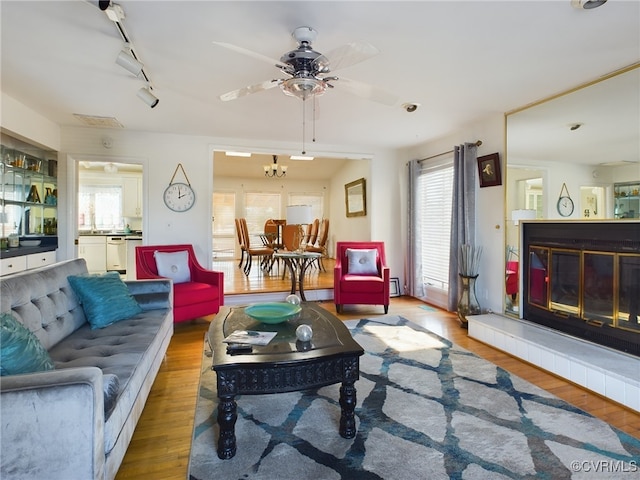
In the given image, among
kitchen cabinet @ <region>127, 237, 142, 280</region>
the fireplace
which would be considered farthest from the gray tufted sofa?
kitchen cabinet @ <region>127, 237, 142, 280</region>

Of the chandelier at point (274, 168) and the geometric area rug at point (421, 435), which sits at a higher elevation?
the chandelier at point (274, 168)

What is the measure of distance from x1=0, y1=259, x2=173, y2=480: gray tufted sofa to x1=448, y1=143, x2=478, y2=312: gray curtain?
3.61 m

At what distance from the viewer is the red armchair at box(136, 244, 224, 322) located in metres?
3.78

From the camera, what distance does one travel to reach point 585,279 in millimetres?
3113

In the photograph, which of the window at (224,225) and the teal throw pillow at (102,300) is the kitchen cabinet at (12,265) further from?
the window at (224,225)

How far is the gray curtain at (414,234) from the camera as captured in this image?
5516 mm

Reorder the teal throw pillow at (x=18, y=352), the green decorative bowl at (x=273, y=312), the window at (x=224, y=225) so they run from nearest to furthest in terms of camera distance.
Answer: the teal throw pillow at (x=18, y=352), the green decorative bowl at (x=273, y=312), the window at (x=224, y=225)

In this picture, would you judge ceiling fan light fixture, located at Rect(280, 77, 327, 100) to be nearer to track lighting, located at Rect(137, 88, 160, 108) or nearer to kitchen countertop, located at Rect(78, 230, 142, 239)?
track lighting, located at Rect(137, 88, 160, 108)

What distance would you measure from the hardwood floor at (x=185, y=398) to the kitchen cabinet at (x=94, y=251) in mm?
3927

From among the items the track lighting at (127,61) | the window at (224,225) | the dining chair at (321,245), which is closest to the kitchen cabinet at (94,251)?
the window at (224,225)

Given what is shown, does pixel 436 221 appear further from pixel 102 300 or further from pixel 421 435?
pixel 102 300

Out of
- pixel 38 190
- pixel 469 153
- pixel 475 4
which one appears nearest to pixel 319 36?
pixel 475 4

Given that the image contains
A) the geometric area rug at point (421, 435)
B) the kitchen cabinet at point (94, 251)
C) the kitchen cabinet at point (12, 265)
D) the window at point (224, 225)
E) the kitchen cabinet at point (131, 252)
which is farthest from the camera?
the window at point (224, 225)

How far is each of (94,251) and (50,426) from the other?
22.2 feet
